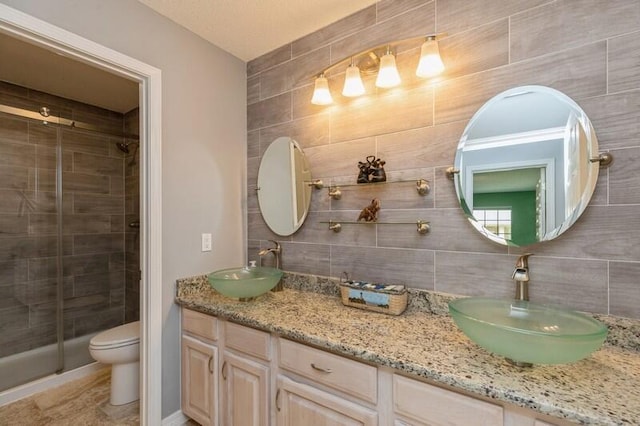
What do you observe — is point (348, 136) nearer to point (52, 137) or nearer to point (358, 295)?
point (358, 295)

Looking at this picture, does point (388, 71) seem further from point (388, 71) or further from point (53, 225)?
point (53, 225)

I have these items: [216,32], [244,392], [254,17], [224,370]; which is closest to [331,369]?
[244,392]

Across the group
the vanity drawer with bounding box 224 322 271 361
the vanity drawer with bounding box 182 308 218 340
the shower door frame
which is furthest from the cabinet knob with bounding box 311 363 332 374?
the shower door frame

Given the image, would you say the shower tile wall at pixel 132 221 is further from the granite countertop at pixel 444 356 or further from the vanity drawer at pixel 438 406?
the vanity drawer at pixel 438 406

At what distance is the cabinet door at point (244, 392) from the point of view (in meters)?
1.39

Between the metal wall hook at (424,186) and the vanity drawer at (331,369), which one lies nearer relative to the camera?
the vanity drawer at (331,369)

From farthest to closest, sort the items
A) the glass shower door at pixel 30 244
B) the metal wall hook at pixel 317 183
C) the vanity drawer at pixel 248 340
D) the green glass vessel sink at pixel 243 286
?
the glass shower door at pixel 30 244, the metal wall hook at pixel 317 183, the green glass vessel sink at pixel 243 286, the vanity drawer at pixel 248 340

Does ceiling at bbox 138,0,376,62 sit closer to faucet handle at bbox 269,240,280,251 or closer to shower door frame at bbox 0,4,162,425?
shower door frame at bbox 0,4,162,425

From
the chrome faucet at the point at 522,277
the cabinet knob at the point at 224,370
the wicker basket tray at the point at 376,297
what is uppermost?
the chrome faucet at the point at 522,277

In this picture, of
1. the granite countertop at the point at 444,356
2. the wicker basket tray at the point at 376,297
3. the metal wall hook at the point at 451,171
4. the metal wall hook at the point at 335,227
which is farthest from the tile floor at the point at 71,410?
the metal wall hook at the point at 451,171

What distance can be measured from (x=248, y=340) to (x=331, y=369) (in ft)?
1.55

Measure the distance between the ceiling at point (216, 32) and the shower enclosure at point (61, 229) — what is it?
0.31 m

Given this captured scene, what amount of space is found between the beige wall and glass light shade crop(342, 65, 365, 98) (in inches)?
36.3

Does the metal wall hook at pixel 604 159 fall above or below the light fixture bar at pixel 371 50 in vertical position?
below
